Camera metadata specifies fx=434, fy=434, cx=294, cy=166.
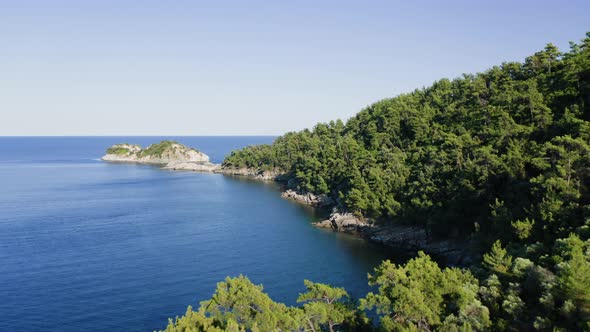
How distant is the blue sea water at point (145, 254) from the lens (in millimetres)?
38812

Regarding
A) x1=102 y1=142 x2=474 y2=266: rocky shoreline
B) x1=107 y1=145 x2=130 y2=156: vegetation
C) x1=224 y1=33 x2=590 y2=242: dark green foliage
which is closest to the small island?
x1=107 y1=145 x2=130 y2=156: vegetation

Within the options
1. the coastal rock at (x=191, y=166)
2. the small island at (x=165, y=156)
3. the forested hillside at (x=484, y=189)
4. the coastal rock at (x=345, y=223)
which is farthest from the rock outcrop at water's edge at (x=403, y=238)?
the small island at (x=165, y=156)

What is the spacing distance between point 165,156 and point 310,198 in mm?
111106

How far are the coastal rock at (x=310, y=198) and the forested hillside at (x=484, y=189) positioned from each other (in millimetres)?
1921

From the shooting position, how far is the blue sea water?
38.8 m

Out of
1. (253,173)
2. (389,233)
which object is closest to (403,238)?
(389,233)

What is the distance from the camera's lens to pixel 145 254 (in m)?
54.6

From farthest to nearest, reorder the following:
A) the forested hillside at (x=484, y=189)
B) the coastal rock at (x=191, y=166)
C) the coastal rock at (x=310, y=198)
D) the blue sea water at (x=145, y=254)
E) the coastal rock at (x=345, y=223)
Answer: the coastal rock at (x=191, y=166), the coastal rock at (x=310, y=198), the coastal rock at (x=345, y=223), the blue sea water at (x=145, y=254), the forested hillside at (x=484, y=189)

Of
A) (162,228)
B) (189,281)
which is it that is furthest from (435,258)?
(162,228)

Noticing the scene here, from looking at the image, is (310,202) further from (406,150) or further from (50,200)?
(50,200)

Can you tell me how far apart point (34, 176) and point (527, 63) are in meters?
138

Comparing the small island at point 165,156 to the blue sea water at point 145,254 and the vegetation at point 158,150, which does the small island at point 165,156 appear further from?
the blue sea water at point 145,254

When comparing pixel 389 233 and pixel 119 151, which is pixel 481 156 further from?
pixel 119 151

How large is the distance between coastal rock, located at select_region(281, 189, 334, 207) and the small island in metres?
72.6
